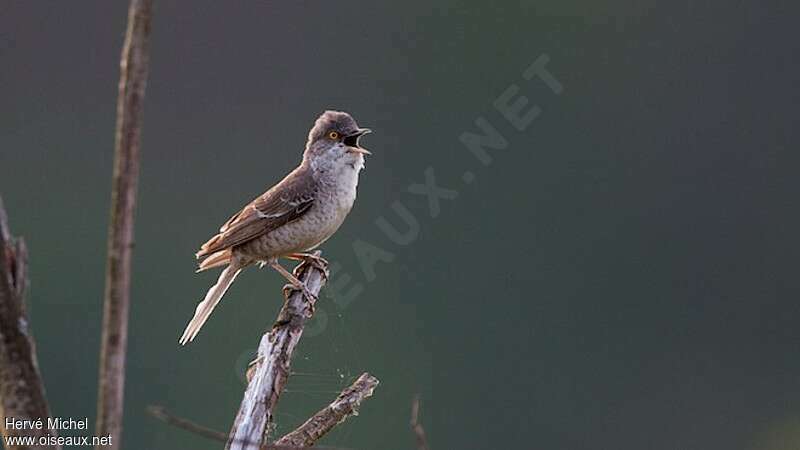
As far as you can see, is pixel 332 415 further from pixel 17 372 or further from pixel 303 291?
pixel 17 372

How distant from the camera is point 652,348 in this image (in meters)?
27.2

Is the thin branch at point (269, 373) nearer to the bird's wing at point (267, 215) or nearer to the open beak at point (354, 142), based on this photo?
the bird's wing at point (267, 215)

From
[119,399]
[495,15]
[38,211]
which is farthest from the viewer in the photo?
[495,15]

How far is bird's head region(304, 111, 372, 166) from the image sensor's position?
7266mm

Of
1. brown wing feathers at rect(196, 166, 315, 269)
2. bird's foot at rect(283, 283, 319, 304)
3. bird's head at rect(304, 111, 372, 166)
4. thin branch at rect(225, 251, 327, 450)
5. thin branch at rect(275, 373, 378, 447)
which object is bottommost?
thin branch at rect(275, 373, 378, 447)

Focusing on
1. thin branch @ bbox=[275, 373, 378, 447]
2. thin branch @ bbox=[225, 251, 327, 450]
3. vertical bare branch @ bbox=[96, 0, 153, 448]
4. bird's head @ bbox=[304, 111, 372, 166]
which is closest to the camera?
vertical bare branch @ bbox=[96, 0, 153, 448]

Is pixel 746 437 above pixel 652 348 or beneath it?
beneath

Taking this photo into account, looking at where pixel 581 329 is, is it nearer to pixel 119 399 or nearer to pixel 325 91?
pixel 325 91

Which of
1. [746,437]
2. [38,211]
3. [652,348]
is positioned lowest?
[746,437]

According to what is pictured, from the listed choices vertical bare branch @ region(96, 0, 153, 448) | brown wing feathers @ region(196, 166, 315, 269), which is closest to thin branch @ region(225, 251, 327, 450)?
brown wing feathers @ region(196, 166, 315, 269)

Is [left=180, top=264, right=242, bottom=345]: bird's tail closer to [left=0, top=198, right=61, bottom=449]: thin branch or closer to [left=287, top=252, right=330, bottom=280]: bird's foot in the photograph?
[left=287, top=252, right=330, bottom=280]: bird's foot

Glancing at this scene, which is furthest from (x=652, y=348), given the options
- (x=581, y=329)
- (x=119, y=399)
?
(x=119, y=399)

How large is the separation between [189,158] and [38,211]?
3083 millimetres

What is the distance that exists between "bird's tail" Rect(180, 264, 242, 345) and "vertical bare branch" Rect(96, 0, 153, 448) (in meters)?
3.72
